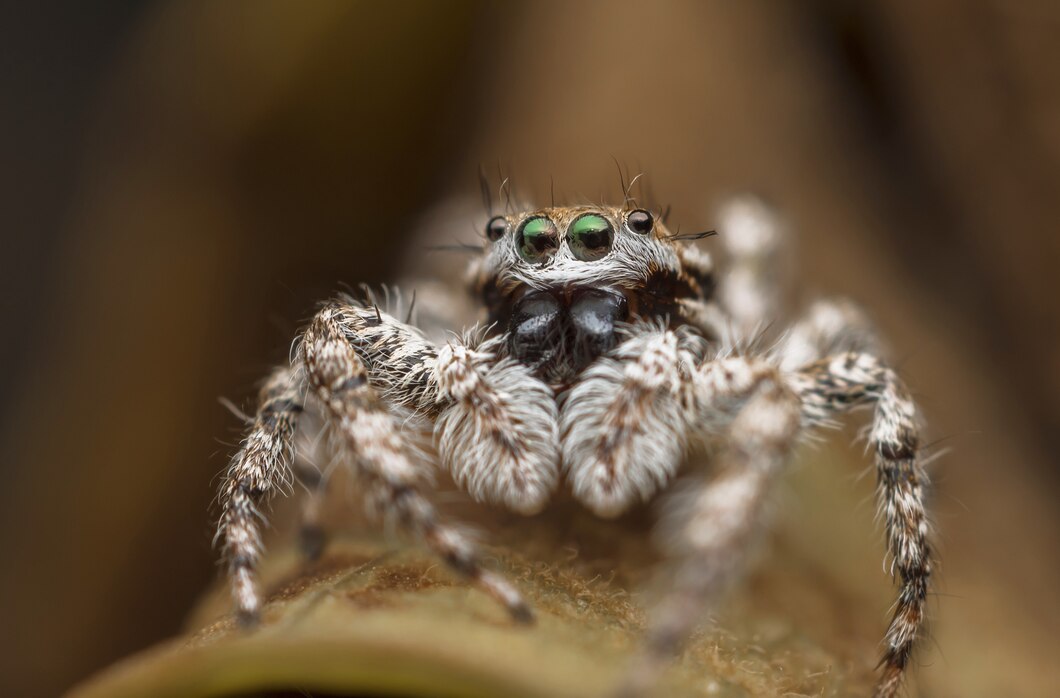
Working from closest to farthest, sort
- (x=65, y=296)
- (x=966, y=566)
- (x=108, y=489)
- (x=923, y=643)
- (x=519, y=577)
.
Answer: (x=519, y=577) → (x=923, y=643) → (x=966, y=566) → (x=108, y=489) → (x=65, y=296)

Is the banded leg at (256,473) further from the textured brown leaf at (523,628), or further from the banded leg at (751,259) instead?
the banded leg at (751,259)

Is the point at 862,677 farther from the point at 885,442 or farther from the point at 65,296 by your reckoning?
the point at 65,296

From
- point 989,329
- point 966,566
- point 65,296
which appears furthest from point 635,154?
point 65,296

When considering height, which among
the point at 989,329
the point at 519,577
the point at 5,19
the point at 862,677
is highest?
the point at 5,19

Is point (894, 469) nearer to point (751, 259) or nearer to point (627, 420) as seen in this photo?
point (627, 420)

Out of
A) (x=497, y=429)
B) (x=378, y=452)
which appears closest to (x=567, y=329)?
(x=497, y=429)

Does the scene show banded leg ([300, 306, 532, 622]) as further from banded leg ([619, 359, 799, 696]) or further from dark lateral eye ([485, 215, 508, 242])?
dark lateral eye ([485, 215, 508, 242])

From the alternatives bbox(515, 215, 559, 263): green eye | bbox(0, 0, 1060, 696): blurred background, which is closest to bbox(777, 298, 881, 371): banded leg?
bbox(0, 0, 1060, 696): blurred background
